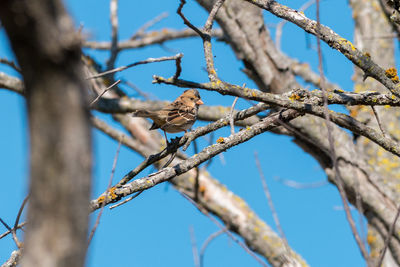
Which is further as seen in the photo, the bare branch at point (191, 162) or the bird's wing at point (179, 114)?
the bird's wing at point (179, 114)

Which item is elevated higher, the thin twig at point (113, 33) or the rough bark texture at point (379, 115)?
the thin twig at point (113, 33)

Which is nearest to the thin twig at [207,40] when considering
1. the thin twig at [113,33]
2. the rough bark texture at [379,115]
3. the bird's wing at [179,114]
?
the bird's wing at [179,114]

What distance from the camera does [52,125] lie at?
3.40ft

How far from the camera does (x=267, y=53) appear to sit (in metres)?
6.23

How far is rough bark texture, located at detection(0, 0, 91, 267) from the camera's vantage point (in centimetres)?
103

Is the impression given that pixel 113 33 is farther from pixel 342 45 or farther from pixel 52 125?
pixel 52 125

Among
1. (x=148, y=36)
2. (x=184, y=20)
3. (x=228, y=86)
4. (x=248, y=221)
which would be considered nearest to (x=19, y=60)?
(x=228, y=86)

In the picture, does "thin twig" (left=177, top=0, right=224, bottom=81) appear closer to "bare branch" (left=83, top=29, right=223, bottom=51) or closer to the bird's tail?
the bird's tail

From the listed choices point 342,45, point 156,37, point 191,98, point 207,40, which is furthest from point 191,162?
point 156,37

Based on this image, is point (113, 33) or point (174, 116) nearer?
point (174, 116)

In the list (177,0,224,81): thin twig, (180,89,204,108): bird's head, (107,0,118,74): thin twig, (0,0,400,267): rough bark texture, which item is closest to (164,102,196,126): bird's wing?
(180,89,204,108): bird's head

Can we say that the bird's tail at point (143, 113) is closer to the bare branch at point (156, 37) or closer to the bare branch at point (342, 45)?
the bare branch at point (342, 45)

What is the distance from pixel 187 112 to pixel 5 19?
4.81m

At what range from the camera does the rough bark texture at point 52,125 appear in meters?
1.03
